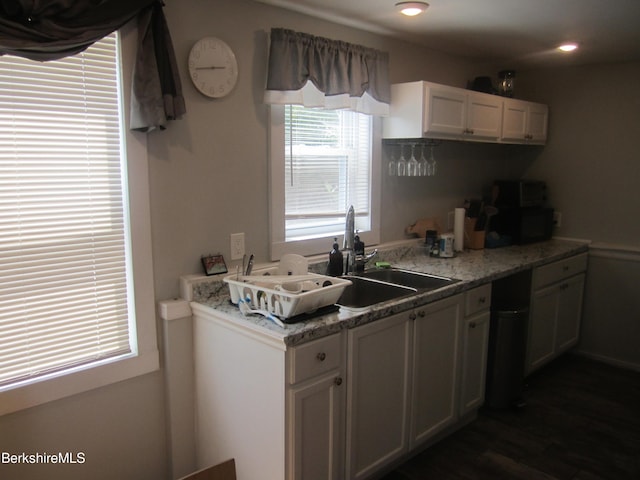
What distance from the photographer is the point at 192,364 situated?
2330 mm

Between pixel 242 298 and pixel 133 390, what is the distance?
63 centimetres

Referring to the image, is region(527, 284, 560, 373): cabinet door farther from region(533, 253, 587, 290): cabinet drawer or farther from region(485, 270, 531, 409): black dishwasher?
region(485, 270, 531, 409): black dishwasher

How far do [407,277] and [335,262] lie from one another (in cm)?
47

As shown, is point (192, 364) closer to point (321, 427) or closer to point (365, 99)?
point (321, 427)

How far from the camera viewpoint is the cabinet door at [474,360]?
279 cm

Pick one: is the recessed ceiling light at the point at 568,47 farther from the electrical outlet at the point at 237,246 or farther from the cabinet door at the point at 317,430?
the cabinet door at the point at 317,430

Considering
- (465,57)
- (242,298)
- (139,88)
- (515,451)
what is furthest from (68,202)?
(465,57)

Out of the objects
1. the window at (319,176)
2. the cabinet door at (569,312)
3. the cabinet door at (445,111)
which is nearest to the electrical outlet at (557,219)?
the cabinet door at (569,312)

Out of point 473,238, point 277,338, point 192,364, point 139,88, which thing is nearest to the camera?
point 277,338

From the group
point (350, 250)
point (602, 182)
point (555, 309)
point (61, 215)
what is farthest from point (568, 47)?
point (61, 215)

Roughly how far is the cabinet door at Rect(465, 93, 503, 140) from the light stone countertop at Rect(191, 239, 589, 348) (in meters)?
0.80

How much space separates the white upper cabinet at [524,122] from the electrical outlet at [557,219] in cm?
58

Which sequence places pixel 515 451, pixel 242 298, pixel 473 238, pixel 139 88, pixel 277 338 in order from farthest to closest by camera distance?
pixel 473 238 < pixel 515 451 < pixel 242 298 < pixel 139 88 < pixel 277 338

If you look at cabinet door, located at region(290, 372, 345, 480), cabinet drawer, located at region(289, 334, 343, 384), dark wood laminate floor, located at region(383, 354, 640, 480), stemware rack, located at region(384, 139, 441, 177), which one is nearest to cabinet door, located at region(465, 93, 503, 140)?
stemware rack, located at region(384, 139, 441, 177)
